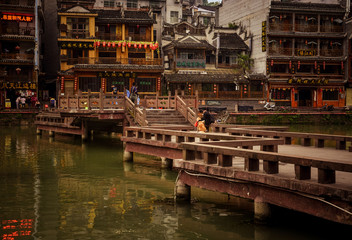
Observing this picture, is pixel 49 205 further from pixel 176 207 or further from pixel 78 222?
pixel 176 207

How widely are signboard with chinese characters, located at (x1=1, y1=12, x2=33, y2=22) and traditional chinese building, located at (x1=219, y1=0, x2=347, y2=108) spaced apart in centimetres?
2849

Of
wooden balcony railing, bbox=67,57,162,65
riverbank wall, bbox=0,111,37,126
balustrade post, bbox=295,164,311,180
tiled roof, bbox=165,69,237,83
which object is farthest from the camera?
tiled roof, bbox=165,69,237,83

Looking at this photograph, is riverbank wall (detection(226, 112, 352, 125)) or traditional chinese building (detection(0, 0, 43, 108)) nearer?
riverbank wall (detection(226, 112, 352, 125))

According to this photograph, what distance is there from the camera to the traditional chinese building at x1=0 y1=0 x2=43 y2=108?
160 feet

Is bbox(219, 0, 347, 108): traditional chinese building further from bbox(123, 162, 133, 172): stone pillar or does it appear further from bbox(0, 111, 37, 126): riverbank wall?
bbox(123, 162, 133, 172): stone pillar

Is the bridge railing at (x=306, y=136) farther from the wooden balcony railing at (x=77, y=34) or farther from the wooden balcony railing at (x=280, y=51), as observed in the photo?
the wooden balcony railing at (x=280, y=51)

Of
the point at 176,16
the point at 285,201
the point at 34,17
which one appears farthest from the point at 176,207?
the point at 176,16

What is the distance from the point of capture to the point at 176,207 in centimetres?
1159

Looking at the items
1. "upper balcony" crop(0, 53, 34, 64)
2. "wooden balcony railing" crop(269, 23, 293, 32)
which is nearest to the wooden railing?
"upper balcony" crop(0, 53, 34, 64)

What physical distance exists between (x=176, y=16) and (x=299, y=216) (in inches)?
2280

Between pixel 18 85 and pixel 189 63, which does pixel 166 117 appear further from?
pixel 189 63

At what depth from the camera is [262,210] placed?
32.0 ft

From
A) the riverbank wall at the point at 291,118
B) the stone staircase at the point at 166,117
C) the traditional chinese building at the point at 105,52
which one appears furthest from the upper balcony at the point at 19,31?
the stone staircase at the point at 166,117

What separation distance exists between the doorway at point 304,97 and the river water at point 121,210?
42.7 meters
